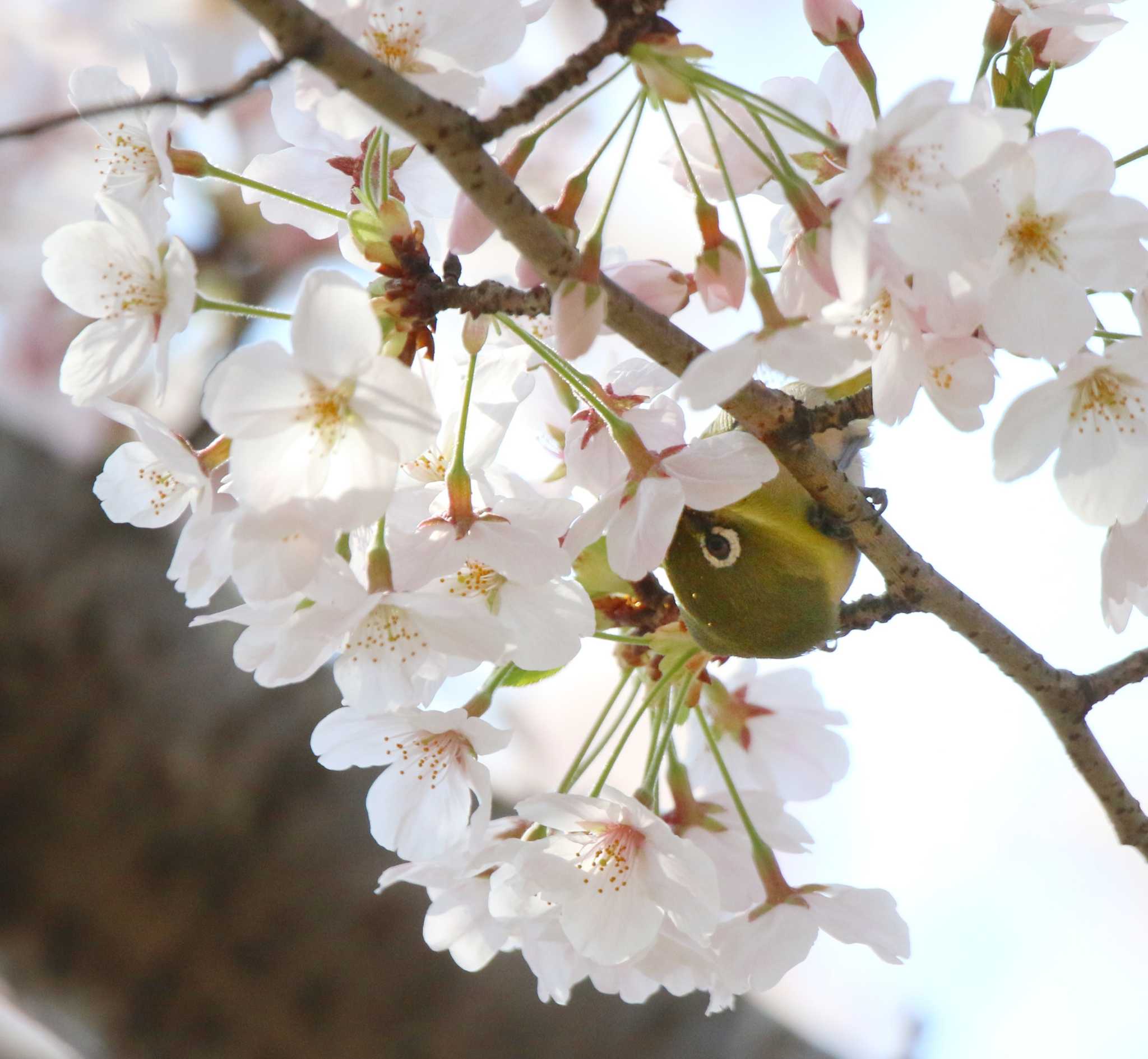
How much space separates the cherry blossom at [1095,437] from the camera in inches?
21.5

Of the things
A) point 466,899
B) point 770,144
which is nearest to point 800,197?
point 770,144

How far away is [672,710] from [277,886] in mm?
572

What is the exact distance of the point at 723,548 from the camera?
2.10ft

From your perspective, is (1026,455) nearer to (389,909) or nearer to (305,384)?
(305,384)

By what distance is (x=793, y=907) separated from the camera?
0.68 m

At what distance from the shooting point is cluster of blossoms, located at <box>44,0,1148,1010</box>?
47 centimetres

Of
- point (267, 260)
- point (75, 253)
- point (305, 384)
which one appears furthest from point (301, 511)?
point (267, 260)

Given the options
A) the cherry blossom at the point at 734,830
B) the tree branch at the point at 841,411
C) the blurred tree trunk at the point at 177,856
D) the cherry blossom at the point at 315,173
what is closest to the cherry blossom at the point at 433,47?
the cherry blossom at the point at 315,173

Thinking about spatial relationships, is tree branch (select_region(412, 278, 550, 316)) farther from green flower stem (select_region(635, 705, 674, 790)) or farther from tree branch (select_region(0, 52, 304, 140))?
green flower stem (select_region(635, 705, 674, 790))

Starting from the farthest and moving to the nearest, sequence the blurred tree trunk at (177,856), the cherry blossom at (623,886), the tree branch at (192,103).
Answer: the blurred tree trunk at (177,856) → the cherry blossom at (623,886) → the tree branch at (192,103)

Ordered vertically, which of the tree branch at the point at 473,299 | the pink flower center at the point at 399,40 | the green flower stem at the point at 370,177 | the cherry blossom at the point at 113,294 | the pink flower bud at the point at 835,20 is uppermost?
the pink flower bud at the point at 835,20

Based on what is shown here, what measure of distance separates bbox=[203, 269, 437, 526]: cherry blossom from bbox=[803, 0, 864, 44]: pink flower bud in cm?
36

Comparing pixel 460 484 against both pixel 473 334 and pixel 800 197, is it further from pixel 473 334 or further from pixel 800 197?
pixel 800 197

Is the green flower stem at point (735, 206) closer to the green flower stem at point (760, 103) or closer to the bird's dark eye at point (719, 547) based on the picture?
the green flower stem at point (760, 103)
